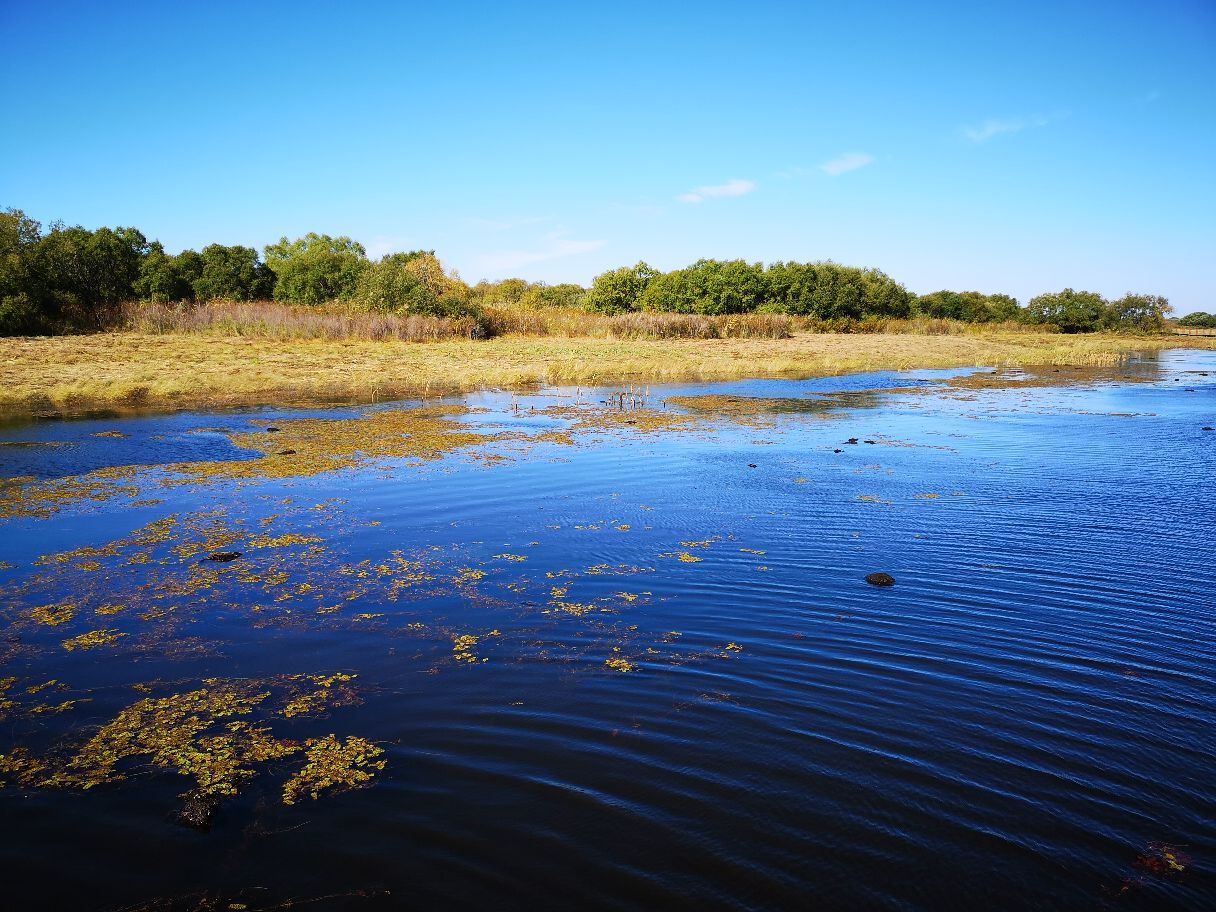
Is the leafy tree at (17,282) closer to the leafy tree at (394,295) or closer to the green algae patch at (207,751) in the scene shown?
the leafy tree at (394,295)

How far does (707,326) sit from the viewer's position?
58.1 metres

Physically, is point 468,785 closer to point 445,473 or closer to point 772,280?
point 445,473

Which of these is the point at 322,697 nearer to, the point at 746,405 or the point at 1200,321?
the point at 746,405

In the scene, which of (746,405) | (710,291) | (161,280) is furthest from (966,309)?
(161,280)

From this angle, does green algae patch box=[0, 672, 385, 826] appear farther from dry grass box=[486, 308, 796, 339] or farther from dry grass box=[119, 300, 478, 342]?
dry grass box=[486, 308, 796, 339]

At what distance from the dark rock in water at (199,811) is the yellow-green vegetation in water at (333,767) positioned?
0.40m

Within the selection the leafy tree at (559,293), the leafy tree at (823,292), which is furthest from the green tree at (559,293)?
the leafy tree at (823,292)

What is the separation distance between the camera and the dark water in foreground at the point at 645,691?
396 centimetres

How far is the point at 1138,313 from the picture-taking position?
298ft

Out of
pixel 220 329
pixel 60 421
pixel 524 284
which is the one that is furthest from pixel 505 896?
pixel 524 284

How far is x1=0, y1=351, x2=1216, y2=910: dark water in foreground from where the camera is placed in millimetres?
3957

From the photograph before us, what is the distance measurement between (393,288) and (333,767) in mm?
47564

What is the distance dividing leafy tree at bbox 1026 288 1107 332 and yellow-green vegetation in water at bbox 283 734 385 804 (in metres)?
100

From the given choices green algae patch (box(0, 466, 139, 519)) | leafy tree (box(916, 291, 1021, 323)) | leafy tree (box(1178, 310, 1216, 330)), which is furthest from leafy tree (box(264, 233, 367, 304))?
leafy tree (box(1178, 310, 1216, 330))
